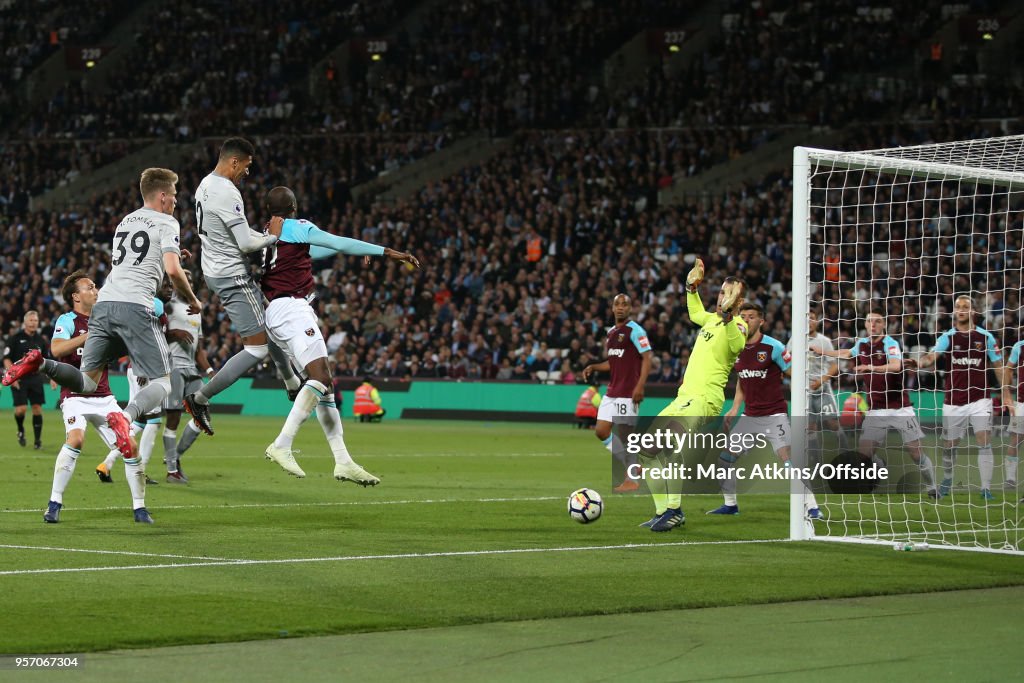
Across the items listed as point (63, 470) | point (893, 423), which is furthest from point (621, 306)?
point (63, 470)

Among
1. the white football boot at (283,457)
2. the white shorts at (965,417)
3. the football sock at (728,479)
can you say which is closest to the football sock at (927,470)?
the white shorts at (965,417)

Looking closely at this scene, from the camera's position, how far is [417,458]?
21.7m

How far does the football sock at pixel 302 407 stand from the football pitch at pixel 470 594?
77 cm

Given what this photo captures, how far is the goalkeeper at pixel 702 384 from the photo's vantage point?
1214 cm

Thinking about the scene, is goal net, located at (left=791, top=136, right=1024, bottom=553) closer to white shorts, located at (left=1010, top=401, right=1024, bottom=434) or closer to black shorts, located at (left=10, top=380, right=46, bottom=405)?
white shorts, located at (left=1010, top=401, right=1024, bottom=434)

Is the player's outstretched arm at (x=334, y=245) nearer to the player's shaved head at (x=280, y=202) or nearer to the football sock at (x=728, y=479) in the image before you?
the player's shaved head at (x=280, y=202)

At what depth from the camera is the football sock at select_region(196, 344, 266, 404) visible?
11836 mm

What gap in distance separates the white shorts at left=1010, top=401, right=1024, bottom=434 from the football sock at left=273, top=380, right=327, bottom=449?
8.47 meters

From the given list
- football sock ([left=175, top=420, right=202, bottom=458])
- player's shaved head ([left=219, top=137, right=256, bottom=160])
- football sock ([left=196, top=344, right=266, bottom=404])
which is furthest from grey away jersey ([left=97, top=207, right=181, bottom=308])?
football sock ([left=175, top=420, right=202, bottom=458])

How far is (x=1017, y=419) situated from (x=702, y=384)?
654 cm

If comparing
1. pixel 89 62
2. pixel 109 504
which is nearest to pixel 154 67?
pixel 89 62

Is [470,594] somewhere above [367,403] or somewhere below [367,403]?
below

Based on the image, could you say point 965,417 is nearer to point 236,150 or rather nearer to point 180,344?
point 180,344

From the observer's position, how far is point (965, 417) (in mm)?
17359
